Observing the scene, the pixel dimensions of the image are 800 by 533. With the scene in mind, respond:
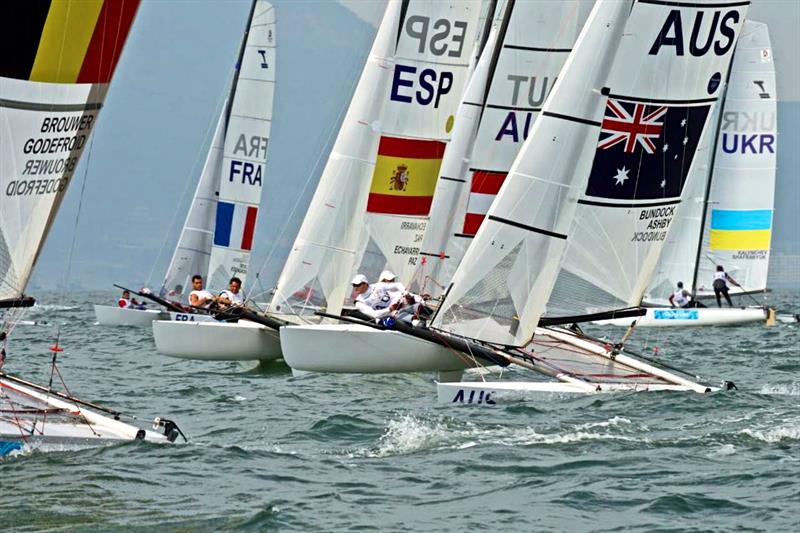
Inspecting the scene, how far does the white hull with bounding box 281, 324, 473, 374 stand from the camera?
14273mm

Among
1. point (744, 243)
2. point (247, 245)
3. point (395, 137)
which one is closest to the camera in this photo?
point (395, 137)

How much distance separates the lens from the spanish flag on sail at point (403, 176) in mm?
18953

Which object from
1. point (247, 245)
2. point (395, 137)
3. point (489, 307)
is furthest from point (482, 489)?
point (247, 245)

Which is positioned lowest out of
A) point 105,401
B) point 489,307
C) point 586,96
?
point 105,401

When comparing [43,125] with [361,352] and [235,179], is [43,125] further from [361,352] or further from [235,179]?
[235,179]

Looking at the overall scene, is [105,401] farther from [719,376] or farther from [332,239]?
[719,376]

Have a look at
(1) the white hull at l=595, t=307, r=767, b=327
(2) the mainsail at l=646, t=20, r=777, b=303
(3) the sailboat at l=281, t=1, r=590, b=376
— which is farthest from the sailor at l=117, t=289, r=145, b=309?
(2) the mainsail at l=646, t=20, r=777, b=303

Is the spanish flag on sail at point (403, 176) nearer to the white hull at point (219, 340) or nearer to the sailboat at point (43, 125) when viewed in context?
the white hull at point (219, 340)

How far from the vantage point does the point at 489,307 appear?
1397 centimetres

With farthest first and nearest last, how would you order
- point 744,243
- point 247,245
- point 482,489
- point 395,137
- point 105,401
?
point 744,243 → point 247,245 → point 395,137 → point 105,401 → point 482,489

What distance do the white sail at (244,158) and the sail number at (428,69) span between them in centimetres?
794

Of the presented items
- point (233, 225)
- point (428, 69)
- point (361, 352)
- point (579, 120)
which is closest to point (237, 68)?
point (233, 225)

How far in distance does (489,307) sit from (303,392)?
2.01 meters

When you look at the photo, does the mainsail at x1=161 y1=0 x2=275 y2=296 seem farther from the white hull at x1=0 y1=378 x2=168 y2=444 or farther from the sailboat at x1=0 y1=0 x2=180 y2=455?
the sailboat at x1=0 y1=0 x2=180 y2=455
